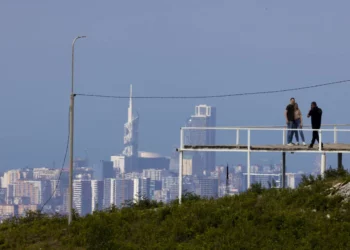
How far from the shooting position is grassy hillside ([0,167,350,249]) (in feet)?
139

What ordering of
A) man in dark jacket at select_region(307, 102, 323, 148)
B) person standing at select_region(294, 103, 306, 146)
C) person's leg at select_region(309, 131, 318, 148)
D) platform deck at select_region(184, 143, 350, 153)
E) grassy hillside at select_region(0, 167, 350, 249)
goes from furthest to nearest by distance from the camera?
person standing at select_region(294, 103, 306, 146) → man in dark jacket at select_region(307, 102, 323, 148) → person's leg at select_region(309, 131, 318, 148) → platform deck at select_region(184, 143, 350, 153) → grassy hillside at select_region(0, 167, 350, 249)

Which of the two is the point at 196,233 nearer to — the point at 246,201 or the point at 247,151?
the point at 246,201

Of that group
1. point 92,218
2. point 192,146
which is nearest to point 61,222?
point 92,218

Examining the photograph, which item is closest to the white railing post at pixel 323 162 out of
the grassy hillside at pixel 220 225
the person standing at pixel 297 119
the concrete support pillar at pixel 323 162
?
the concrete support pillar at pixel 323 162

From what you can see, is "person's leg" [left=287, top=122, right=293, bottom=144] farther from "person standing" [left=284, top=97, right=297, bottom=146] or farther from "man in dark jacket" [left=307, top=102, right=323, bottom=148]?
"man in dark jacket" [left=307, top=102, right=323, bottom=148]

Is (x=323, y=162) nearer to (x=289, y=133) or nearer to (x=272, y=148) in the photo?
(x=272, y=148)

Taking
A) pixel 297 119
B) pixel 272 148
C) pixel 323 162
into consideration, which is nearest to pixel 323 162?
pixel 323 162

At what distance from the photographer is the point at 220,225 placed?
1745 inches

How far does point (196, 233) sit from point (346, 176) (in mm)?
6850

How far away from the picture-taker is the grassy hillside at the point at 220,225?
42.4 metres

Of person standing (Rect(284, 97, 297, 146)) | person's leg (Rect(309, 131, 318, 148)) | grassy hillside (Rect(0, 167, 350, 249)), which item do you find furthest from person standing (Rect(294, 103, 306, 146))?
grassy hillside (Rect(0, 167, 350, 249))

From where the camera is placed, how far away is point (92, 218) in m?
48.1

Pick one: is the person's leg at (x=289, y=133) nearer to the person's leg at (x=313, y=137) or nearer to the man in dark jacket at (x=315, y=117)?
the man in dark jacket at (x=315, y=117)

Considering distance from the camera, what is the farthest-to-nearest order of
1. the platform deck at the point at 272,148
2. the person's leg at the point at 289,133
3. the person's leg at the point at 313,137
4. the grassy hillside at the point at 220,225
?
1. the person's leg at the point at 289,133
2. the person's leg at the point at 313,137
3. the platform deck at the point at 272,148
4. the grassy hillside at the point at 220,225
